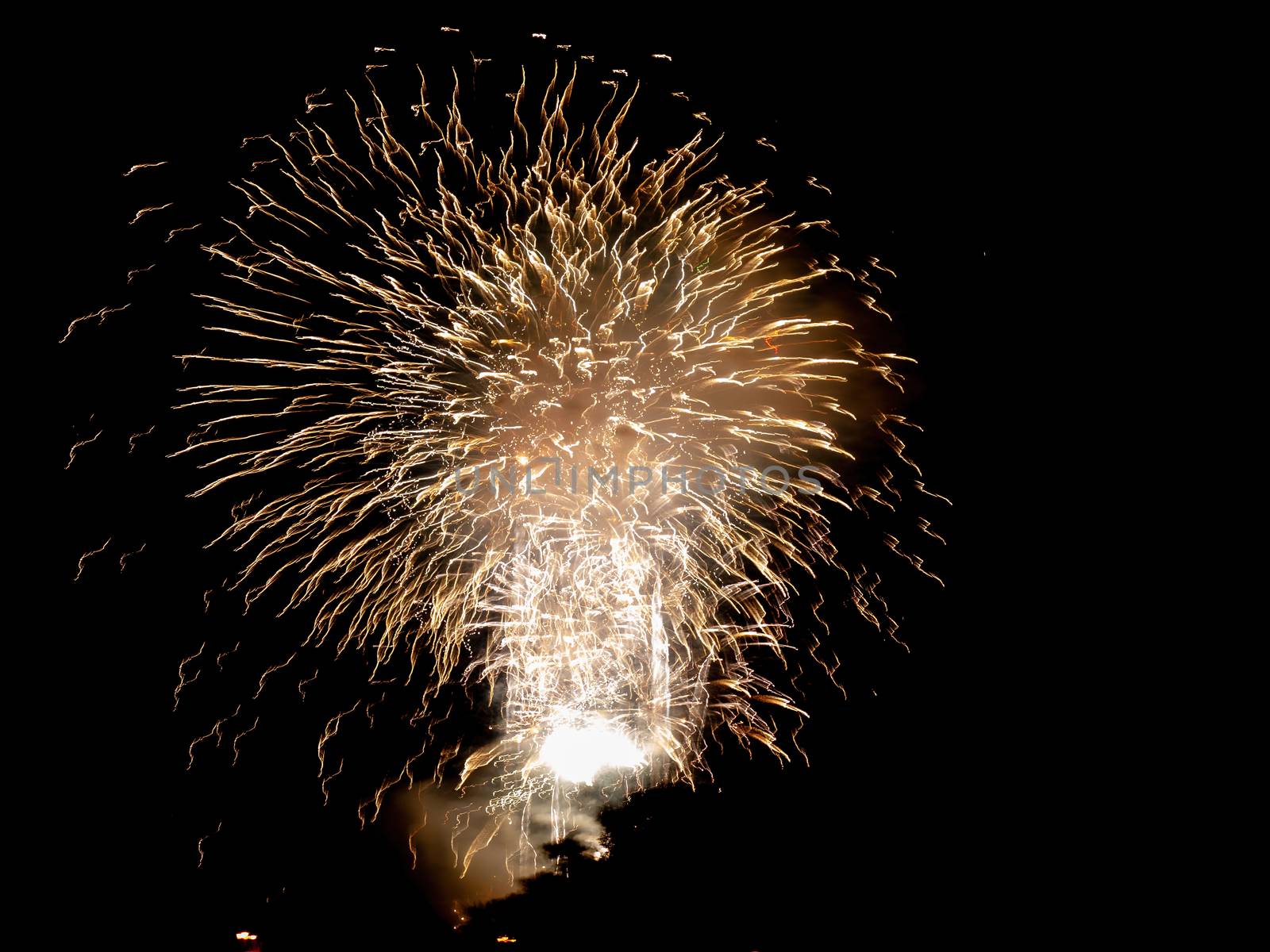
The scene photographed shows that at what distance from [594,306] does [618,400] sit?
995 millimetres

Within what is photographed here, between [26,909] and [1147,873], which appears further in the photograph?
[26,909]

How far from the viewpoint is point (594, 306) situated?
8.55 meters

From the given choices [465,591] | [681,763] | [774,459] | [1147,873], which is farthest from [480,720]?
[1147,873]

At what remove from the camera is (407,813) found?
75.9 feet

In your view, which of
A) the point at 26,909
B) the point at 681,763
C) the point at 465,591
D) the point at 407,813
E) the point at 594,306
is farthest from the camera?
the point at 407,813

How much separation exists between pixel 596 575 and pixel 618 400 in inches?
85.3

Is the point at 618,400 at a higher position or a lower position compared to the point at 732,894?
higher

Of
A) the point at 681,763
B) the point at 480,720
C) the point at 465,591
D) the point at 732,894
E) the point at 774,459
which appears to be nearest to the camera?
the point at 774,459

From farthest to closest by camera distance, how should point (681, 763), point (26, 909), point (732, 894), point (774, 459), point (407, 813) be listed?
point (407, 813)
point (732, 894)
point (26, 909)
point (681, 763)
point (774, 459)

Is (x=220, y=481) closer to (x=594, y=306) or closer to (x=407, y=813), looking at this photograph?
(x=594, y=306)

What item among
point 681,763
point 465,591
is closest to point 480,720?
point 681,763

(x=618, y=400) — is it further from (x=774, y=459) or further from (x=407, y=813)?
(x=407, y=813)

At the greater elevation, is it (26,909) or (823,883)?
(26,909)

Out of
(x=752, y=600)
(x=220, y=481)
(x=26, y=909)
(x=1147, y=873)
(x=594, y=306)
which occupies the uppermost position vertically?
(x=594, y=306)
